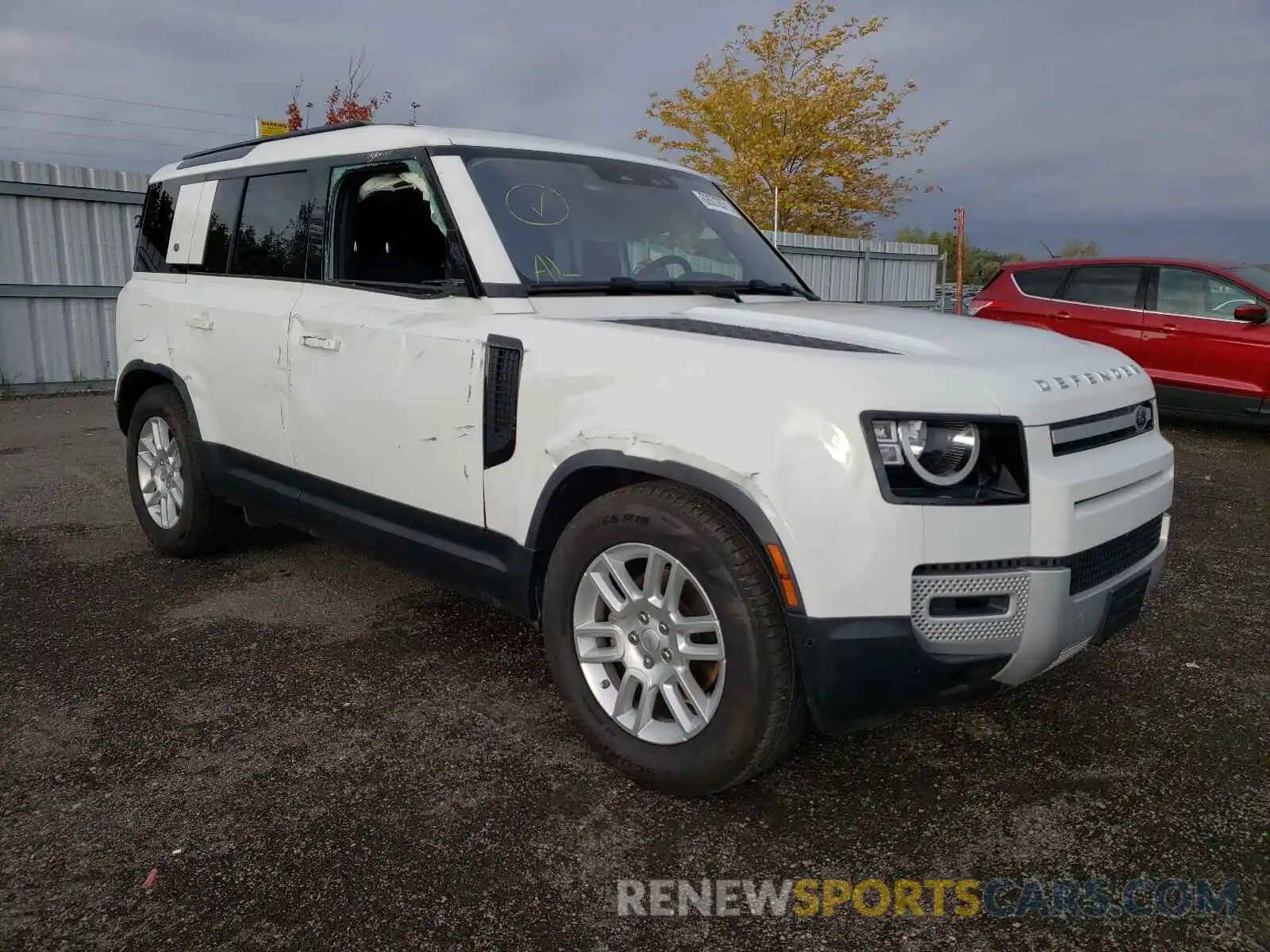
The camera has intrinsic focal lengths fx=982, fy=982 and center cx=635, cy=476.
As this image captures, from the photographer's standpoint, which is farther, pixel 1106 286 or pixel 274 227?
pixel 1106 286

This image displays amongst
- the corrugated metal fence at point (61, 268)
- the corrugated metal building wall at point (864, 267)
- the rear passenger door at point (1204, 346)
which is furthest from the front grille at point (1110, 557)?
the corrugated metal building wall at point (864, 267)

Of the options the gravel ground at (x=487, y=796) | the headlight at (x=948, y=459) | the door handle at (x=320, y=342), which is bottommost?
the gravel ground at (x=487, y=796)

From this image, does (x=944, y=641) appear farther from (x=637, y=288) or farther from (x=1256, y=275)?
(x=1256, y=275)

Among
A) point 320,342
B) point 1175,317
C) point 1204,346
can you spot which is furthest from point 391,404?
point 1175,317

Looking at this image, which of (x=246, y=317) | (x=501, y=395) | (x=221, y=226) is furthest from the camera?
(x=221, y=226)

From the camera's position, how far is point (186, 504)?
471 centimetres

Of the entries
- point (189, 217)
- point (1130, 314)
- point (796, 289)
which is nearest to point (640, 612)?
point (796, 289)

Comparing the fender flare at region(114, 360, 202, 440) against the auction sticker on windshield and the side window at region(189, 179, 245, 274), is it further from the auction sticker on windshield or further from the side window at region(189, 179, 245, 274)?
the auction sticker on windshield

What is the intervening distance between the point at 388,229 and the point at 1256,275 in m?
8.60

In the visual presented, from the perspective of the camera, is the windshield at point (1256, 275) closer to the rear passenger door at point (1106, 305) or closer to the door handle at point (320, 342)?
the rear passenger door at point (1106, 305)

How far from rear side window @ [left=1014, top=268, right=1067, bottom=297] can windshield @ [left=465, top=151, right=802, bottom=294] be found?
6.72 metres

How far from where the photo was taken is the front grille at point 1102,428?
2533mm

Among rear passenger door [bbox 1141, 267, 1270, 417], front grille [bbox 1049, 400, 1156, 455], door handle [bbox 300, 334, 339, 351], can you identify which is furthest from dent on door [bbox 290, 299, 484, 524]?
rear passenger door [bbox 1141, 267, 1270, 417]

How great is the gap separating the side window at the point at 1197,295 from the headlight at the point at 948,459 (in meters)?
7.81
